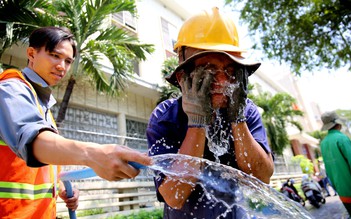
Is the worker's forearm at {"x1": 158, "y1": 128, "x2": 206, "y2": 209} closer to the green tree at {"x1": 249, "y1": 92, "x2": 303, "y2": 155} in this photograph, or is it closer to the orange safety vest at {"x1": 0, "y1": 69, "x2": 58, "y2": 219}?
the orange safety vest at {"x1": 0, "y1": 69, "x2": 58, "y2": 219}

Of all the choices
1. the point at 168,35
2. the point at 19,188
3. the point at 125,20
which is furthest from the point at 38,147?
the point at 168,35

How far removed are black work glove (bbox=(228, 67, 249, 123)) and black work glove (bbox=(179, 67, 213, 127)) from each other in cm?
13

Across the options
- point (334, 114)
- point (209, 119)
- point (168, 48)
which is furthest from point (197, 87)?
point (168, 48)

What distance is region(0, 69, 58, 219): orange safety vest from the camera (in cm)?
118

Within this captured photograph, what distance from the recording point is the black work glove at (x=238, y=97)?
50.6 inches

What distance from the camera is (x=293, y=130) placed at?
27375mm

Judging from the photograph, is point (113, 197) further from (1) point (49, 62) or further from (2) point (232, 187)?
(2) point (232, 187)

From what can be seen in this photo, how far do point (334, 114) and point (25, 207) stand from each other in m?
4.29

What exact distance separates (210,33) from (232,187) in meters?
0.81

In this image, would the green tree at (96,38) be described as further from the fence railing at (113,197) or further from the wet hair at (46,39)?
the wet hair at (46,39)

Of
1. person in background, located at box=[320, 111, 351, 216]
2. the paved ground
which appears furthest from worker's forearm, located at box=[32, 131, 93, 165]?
the paved ground

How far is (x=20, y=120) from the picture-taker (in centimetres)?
98

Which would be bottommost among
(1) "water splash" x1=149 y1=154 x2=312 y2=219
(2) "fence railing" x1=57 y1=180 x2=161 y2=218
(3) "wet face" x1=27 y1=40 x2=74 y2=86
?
(2) "fence railing" x1=57 y1=180 x2=161 y2=218

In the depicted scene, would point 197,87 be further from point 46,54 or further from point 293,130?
point 293,130
